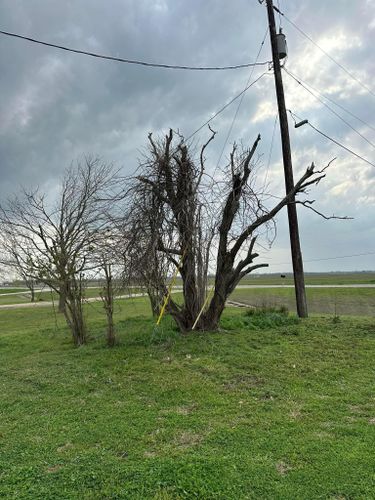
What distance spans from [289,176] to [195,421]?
7.59 meters

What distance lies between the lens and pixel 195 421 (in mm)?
3586

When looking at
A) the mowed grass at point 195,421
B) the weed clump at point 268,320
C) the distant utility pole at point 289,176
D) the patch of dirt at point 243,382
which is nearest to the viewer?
the mowed grass at point 195,421

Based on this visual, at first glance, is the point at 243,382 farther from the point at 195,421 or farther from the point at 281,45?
the point at 281,45

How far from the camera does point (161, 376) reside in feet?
16.9

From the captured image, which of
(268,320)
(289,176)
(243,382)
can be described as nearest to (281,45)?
(289,176)

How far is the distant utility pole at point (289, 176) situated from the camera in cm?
963

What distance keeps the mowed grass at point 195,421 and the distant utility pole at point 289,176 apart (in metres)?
2.62

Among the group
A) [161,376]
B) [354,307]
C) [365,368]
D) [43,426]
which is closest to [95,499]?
[43,426]

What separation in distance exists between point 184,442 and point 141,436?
40cm

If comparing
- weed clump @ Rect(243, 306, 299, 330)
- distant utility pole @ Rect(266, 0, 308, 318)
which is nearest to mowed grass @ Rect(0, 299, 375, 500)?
weed clump @ Rect(243, 306, 299, 330)

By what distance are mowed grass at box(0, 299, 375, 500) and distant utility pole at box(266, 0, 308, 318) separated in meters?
2.62

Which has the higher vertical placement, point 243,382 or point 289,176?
point 289,176

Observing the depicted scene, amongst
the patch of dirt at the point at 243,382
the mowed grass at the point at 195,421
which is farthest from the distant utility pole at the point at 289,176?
the patch of dirt at the point at 243,382

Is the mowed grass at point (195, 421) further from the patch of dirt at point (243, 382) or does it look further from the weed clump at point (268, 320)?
the weed clump at point (268, 320)
